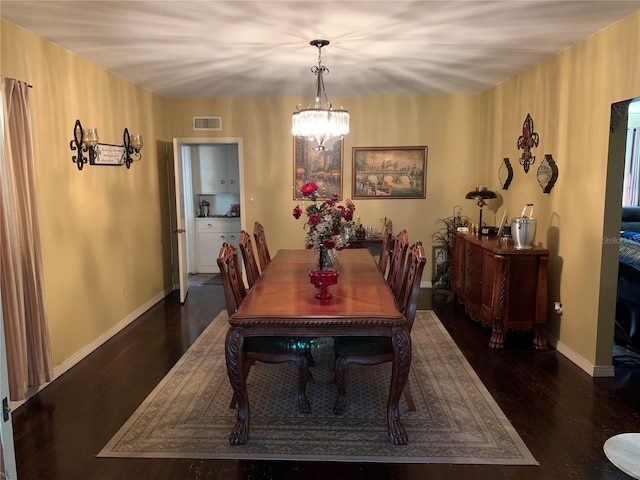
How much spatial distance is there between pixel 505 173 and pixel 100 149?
4.22 metres

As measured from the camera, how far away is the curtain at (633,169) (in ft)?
→ 25.7

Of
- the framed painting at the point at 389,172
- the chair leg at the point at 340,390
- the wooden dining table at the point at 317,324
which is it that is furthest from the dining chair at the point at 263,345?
the framed painting at the point at 389,172

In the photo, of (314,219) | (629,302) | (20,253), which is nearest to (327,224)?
(314,219)

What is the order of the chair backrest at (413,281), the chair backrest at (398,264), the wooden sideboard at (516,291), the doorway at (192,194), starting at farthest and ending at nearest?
the doorway at (192,194) < the wooden sideboard at (516,291) < the chair backrest at (398,264) < the chair backrest at (413,281)

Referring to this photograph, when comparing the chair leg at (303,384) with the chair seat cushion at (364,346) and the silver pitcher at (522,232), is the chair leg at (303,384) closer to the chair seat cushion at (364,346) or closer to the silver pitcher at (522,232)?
the chair seat cushion at (364,346)

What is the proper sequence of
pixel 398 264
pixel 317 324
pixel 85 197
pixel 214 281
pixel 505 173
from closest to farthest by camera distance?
pixel 317 324 < pixel 398 264 < pixel 85 197 < pixel 505 173 < pixel 214 281

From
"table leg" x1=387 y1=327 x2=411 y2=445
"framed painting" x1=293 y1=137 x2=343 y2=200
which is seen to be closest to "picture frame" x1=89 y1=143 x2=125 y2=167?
"framed painting" x1=293 y1=137 x2=343 y2=200

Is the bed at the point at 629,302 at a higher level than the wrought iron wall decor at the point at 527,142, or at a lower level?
lower

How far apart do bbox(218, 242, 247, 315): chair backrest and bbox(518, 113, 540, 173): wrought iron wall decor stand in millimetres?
3166

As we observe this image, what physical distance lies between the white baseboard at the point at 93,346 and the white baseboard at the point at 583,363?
13.2 feet

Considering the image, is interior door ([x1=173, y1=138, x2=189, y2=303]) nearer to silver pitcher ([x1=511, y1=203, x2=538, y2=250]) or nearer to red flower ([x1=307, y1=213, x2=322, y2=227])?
red flower ([x1=307, y1=213, x2=322, y2=227])

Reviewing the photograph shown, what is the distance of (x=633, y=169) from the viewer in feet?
26.1

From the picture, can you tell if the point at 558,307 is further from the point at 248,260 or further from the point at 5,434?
the point at 5,434

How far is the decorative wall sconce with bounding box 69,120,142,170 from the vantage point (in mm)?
3887
